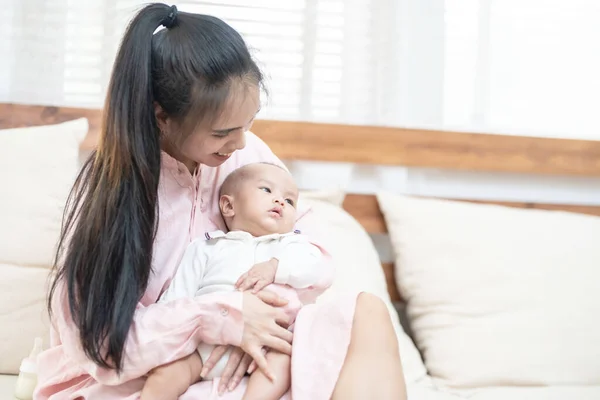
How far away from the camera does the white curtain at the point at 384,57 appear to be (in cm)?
175

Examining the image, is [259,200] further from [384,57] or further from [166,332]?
[384,57]

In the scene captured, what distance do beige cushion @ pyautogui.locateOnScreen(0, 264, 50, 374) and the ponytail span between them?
42cm

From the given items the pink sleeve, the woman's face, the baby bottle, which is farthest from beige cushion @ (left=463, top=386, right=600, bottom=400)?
the baby bottle

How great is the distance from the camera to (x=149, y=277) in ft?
3.49

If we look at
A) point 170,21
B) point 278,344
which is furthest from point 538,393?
point 170,21

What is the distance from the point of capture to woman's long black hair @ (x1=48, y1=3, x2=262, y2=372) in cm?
97

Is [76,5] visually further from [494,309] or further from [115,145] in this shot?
[494,309]

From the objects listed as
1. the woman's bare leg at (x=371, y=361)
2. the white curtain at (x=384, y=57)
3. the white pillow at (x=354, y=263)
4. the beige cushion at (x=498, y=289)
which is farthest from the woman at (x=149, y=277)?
the white curtain at (x=384, y=57)

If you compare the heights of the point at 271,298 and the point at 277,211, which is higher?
the point at 277,211

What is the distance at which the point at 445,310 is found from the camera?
1.60 meters

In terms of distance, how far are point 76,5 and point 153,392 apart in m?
1.24

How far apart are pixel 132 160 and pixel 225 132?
0.16 m

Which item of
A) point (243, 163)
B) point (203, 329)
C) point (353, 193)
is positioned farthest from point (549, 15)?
Result: point (203, 329)

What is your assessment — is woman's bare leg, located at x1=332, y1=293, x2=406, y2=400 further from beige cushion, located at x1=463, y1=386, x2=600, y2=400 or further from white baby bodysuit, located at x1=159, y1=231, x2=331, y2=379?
beige cushion, located at x1=463, y1=386, x2=600, y2=400
